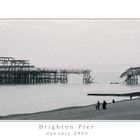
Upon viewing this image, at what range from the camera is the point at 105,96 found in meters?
6.30

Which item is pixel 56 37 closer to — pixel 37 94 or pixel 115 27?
pixel 115 27

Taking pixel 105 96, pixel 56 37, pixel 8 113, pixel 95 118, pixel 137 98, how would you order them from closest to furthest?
pixel 95 118 < pixel 56 37 < pixel 8 113 < pixel 105 96 < pixel 137 98

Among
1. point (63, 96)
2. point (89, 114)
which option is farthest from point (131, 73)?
point (63, 96)

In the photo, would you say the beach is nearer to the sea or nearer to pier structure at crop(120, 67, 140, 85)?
the sea

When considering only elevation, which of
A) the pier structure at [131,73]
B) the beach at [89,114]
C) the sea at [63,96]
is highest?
the pier structure at [131,73]

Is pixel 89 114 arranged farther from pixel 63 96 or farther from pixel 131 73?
pixel 63 96

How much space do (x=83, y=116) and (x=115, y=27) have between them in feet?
3.25

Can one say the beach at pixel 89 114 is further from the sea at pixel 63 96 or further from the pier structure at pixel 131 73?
the pier structure at pixel 131 73

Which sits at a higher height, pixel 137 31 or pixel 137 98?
pixel 137 31

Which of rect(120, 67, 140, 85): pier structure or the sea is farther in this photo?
the sea

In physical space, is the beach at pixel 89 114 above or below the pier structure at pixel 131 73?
below

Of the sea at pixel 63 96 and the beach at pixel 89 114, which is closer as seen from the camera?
the beach at pixel 89 114
